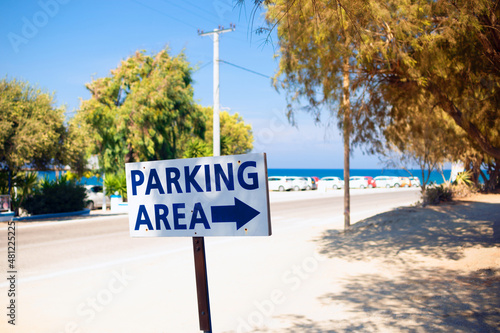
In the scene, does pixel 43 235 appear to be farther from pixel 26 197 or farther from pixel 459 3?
pixel 459 3

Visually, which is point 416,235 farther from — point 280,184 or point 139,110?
point 280,184

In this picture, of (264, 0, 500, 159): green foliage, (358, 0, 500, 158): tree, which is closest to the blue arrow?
(264, 0, 500, 159): green foliage

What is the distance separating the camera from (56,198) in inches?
768

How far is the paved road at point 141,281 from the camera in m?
5.16

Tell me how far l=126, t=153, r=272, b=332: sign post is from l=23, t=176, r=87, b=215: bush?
1780 centimetres

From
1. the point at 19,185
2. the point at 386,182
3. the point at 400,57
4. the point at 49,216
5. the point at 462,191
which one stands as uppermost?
the point at 400,57

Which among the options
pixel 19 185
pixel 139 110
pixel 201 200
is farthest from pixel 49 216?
pixel 201 200

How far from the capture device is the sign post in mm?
2678

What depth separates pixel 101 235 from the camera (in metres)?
13.1

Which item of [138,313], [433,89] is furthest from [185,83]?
[138,313]

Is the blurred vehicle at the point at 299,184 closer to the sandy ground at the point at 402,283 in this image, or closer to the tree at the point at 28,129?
the tree at the point at 28,129

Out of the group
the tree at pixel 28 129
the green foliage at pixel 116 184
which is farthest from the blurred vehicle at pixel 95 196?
the tree at pixel 28 129

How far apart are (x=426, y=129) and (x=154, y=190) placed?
1045 centimetres

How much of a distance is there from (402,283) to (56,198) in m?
17.0
